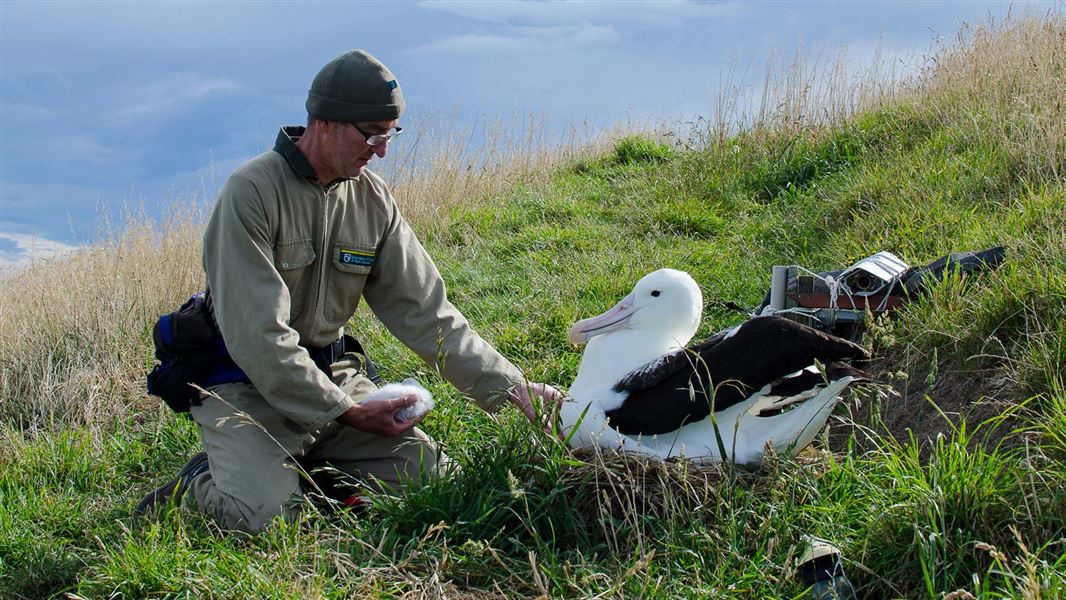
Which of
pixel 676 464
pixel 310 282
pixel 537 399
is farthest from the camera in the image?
pixel 310 282

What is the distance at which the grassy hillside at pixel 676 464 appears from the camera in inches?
104

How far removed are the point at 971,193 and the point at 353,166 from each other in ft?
12.3

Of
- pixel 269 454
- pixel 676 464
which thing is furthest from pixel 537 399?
pixel 269 454

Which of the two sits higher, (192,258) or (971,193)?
(971,193)

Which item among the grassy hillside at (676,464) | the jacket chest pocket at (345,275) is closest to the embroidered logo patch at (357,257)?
the jacket chest pocket at (345,275)

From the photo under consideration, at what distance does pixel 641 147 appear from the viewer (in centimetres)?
1045

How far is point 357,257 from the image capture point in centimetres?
393

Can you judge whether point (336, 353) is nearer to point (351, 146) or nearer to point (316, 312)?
point (316, 312)

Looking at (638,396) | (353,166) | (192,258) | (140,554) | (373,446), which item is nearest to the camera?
(140,554)

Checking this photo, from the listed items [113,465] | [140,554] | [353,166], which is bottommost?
[113,465]

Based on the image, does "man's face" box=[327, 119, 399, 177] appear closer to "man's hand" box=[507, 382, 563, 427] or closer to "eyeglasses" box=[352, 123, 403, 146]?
"eyeglasses" box=[352, 123, 403, 146]

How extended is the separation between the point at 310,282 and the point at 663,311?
4.88ft

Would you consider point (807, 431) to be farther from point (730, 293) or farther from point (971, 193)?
point (971, 193)

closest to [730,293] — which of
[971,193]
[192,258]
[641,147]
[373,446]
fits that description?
[971,193]
